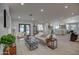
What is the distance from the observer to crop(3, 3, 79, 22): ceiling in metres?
2.32

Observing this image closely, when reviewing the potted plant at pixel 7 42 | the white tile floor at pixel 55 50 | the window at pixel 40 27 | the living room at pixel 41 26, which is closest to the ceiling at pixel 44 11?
the living room at pixel 41 26

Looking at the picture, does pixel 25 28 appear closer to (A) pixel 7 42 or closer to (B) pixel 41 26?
(B) pixel 41 26

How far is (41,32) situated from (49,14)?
40cm

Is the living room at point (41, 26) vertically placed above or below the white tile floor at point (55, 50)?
above

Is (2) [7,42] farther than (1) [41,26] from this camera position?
No

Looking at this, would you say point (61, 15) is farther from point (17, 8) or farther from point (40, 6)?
point (17, 8)

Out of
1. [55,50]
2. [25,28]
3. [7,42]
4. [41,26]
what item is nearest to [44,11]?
[41,26]

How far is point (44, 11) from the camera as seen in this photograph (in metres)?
2.36

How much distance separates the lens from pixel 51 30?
7.79 ft

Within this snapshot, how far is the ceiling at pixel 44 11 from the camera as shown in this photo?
7.61 ft

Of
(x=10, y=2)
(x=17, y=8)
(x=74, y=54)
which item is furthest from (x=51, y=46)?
(x=10, y=2)

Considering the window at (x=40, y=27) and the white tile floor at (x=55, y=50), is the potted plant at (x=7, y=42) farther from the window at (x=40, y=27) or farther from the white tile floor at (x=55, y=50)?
the window at (x=40, y=27)
